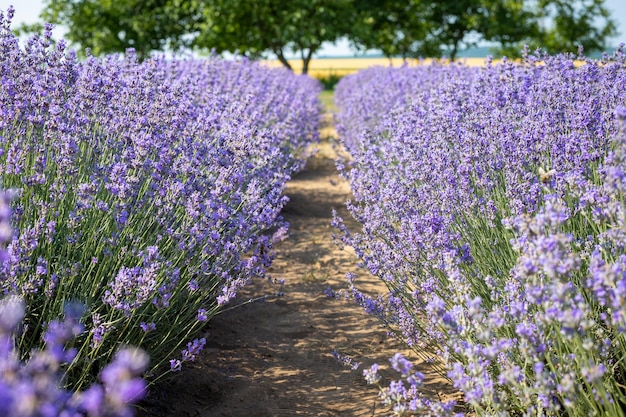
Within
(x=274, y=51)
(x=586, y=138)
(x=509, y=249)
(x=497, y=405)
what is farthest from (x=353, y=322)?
(x=274, y=51)

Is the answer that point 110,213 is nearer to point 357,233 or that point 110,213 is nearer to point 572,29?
point 357,233

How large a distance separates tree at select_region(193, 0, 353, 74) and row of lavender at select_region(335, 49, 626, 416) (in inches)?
598

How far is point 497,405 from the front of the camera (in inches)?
69.0

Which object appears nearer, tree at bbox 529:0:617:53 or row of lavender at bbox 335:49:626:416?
row of lavender at bbox 335:49:626:416

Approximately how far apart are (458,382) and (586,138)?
64.1 inches

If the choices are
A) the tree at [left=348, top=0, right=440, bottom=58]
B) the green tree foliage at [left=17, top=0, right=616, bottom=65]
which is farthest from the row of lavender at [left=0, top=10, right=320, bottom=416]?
the tree at [left=348, top=0, right=440, bottom=58]

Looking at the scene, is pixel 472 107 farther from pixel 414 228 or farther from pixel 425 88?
pixel 425 88

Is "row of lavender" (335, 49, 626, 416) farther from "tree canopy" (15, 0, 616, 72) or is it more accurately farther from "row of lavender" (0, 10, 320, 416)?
"tree canopy" (15, 0, 616, 72)

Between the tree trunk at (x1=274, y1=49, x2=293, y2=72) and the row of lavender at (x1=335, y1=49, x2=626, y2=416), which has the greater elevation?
the tree trunk at (x1=274, y1=49, x2=293, y2=72)

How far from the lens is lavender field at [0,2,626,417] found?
1.98 meters

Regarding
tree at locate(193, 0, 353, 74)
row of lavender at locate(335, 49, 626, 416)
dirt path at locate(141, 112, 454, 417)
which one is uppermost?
tree at locate(193, 0, 353, 74)

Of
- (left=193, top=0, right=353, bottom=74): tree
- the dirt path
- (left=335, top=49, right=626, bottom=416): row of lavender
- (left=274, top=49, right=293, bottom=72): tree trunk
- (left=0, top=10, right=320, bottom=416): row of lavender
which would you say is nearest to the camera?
(left=335, top=49, right=626, bottom=416): row of lavender

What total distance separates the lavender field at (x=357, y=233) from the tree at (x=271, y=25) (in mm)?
15484

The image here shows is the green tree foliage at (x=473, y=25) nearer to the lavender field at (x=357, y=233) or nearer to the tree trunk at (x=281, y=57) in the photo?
the tree trunk at (x=281, y=57)
